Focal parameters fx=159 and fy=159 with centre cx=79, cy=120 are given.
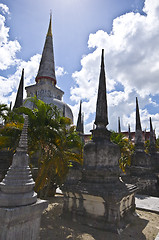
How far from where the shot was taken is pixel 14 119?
24.1 ft

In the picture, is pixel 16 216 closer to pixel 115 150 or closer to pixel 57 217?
pixel 57 217

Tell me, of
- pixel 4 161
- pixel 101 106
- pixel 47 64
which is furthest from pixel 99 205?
pixel 47 64

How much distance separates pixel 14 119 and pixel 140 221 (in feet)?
21.5

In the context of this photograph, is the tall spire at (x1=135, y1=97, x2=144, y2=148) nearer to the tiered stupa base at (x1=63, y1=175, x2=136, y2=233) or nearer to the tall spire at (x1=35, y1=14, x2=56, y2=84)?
the tiered stupa base at (x1=63, y1=175, x2=136, y2=233)

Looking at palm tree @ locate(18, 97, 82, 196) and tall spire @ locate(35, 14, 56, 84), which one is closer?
palm tree @ locate(18, 97, 82, 196)

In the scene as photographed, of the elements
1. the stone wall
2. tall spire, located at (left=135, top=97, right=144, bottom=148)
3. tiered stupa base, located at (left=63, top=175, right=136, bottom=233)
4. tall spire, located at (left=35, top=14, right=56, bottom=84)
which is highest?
tall spire, located at (left=35, top=14, right=56, bottom=84)

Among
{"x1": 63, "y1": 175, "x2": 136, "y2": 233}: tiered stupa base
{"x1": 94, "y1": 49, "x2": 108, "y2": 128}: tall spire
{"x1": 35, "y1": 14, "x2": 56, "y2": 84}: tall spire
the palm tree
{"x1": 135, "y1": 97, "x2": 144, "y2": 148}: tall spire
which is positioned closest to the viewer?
{"x1": 63, "y1": 175, "x2": 136, "y2": 233}: tiered stupa base

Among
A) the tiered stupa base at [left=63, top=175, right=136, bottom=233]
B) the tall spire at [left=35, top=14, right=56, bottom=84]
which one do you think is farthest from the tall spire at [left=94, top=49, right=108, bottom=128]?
the tall spire at [left=35, top=14, right=56, bottom=84]

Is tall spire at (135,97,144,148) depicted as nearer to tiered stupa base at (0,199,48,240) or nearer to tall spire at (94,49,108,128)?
tall spire at (94,49,108,128)

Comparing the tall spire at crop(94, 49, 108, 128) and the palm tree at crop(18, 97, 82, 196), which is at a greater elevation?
the tall spire at crop(94, 49, 108, 128)

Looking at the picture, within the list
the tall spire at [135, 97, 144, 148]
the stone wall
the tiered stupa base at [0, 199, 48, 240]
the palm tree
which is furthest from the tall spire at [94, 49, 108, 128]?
the tall spire at [135, 97, 144, 148]

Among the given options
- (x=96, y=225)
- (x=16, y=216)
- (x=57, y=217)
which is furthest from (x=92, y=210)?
(x=16, y=216)

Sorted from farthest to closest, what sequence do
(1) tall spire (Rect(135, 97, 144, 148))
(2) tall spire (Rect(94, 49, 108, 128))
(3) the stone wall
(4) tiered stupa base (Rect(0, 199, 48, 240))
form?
1. (1) tall spire (Rect(135, 97, 144, 148))
2. (3) the stone wall
3. (2) tall spire (Rect(94, 49, 108, 128))
4. (4) tiered stupa base (Rect(0, 199, 48, 240))

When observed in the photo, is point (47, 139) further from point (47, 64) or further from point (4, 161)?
point (47, 64)
